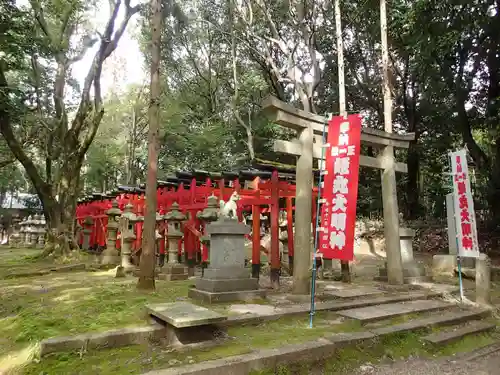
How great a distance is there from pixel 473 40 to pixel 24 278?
18.5 meters

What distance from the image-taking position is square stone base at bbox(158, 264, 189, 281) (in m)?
8.97

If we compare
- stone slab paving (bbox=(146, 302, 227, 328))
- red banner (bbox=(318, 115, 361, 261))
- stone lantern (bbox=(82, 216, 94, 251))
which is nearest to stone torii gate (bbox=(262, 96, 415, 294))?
red banner (bbox=(318, 115, 361, 261))

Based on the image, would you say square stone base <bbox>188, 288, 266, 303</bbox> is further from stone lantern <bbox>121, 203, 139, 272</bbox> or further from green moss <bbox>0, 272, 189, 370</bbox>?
stone lantern <bbox>121, 203, 139, 272</bbox>

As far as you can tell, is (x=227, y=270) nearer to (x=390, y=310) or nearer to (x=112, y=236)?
(x=390, y=310)

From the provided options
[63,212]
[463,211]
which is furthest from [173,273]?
[463,211]

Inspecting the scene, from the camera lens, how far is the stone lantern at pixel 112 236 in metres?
11.7

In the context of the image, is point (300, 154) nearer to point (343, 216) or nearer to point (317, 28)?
point (343, 216)

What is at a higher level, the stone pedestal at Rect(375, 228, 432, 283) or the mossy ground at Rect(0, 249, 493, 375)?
the stone pedestal at Rect(375, 228, 432, 283)

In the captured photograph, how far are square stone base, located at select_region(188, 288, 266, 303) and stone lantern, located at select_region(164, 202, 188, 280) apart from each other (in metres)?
2.43

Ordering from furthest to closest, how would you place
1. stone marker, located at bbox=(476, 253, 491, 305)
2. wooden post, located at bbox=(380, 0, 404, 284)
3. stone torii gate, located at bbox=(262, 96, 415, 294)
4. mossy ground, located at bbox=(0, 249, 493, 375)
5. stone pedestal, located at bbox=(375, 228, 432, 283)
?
stone pedestal, located at bbox=(375, 228, 432, 283) < wooden post, located at bbox=(380, 0, 404, 284) < stone marker, located at bbox=(476, 253, 491, 305) < stone torii gate, located at bbox=(262, 96, 415, 294) < mossy ground, located at bbox=(0, 249, 493, 375)

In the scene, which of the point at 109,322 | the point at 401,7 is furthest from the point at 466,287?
the point at 401,7

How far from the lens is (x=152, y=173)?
7062 mm

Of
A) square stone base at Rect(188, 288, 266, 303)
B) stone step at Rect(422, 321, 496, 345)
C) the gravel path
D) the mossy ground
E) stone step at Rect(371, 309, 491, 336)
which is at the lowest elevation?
the gravel path

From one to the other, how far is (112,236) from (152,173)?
6.15 metres
